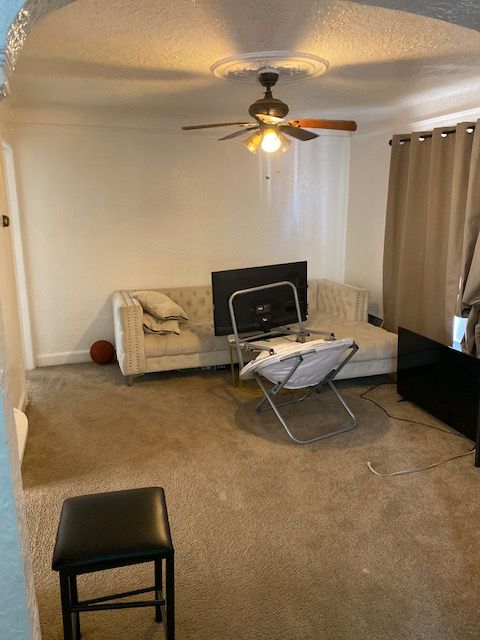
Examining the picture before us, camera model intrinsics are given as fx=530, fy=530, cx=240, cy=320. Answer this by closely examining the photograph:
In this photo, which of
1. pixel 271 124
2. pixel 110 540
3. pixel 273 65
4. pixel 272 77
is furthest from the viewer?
pixel 271 124

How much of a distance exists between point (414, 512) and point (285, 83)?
2749 millimetres

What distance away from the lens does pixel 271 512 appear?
2707 mm

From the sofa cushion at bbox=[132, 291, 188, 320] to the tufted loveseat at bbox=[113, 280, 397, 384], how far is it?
11 cm

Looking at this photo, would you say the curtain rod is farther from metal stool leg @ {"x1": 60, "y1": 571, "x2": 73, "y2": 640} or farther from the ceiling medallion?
metal stool leg @ {"x1": 60, "y1": 571, "x2": 73, "y2": 640}

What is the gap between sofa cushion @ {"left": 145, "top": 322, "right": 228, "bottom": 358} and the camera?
4449 millimetres

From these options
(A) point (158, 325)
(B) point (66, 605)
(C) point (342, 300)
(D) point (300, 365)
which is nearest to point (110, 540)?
(B) point (66, 605)

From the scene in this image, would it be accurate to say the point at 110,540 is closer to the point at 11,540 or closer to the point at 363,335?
the point at 11,540

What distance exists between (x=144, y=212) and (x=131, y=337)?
4.68 ft

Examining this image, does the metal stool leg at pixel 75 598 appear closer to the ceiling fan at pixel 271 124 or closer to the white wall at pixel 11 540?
the white wall at pixel 11 540

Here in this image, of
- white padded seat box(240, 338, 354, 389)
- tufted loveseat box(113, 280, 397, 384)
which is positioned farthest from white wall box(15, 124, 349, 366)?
white padded seat box(240, 338, 354, 389)

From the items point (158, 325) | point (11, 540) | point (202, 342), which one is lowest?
point (202, 342)

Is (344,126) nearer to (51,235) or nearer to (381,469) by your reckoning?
(381,469)

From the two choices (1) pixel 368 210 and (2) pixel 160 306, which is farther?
(1) pixel 368 210

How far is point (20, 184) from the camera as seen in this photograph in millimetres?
4734
